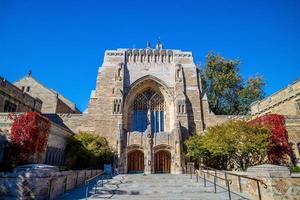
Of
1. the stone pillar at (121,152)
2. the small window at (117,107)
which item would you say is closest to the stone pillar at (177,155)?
the stone pillar at (121,152)

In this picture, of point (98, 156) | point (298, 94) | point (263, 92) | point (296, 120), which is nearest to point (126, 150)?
point (98, 156)

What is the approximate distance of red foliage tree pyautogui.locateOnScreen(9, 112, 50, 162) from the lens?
1316cm

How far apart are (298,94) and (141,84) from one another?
16.7 meters

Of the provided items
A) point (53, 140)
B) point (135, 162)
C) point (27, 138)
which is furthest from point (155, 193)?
point (135, 162)

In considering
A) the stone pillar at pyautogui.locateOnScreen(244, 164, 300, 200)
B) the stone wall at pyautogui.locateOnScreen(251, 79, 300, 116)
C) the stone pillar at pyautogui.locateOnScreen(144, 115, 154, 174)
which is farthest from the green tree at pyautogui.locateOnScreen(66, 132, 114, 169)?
the stone wall at pyautogui.locateOnScreen(251, 79, 300, 116)

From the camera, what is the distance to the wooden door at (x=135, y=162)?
22.6 metres

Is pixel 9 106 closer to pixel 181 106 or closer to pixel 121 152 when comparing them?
pixel 121 152

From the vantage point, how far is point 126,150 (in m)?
22.0

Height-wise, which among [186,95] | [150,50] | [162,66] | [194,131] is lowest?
[194,131]

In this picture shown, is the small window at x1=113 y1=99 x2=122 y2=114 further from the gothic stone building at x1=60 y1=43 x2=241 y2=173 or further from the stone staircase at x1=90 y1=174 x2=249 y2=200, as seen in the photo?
the stone staircase at x1=90 y1=174 x2=249 y2=200

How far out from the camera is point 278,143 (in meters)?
17.1

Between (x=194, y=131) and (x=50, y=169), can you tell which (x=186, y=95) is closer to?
(x=194, y=131)

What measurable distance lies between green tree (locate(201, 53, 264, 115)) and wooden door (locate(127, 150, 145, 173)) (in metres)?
16.0

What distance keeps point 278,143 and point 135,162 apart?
13.7 metres
